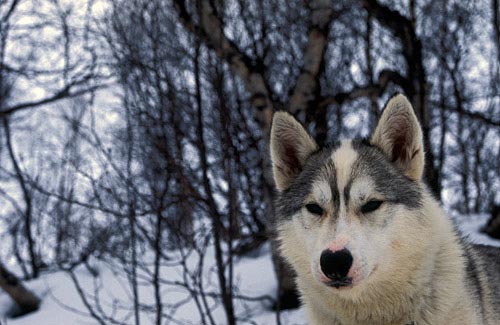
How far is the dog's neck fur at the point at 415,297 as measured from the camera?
9.31 ft

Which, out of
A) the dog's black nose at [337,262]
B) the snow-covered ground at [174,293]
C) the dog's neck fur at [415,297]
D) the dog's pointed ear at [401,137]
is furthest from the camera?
the snow-covered ground at [174,293]

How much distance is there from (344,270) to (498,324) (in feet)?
4.34

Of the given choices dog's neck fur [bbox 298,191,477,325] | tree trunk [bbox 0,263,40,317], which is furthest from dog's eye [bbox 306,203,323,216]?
tree trunk [bbox 0,263,40,317]

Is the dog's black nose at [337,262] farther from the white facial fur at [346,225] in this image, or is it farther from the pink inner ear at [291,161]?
the pink inner ear at [291,161]

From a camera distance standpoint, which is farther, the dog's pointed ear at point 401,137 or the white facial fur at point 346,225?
the dog's pointed ear at point 401,137

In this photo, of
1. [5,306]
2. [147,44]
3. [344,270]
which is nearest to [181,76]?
[147,44]

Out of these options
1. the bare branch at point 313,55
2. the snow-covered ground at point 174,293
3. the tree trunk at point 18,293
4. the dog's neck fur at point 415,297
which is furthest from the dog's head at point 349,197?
the tree trunk at point 18,293

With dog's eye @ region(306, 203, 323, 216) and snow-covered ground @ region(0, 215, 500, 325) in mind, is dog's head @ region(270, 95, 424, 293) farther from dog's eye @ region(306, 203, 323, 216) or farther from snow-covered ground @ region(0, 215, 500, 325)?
snow-covered ground @ region(0, 215, 500, 325)

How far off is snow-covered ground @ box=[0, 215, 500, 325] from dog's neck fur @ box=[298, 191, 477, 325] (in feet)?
9.91

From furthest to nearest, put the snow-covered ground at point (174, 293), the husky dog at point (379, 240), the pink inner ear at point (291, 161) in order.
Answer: the snow-covered ground at point (174, 293), the pink inner ear at point (291, 161), the husky dog at point (379, 240)

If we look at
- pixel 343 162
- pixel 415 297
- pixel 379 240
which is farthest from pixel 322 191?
pixel 415 297

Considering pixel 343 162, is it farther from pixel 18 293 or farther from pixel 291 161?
pixel 18 293

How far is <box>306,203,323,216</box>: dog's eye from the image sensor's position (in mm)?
2986

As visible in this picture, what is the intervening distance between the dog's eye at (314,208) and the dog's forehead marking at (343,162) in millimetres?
155
